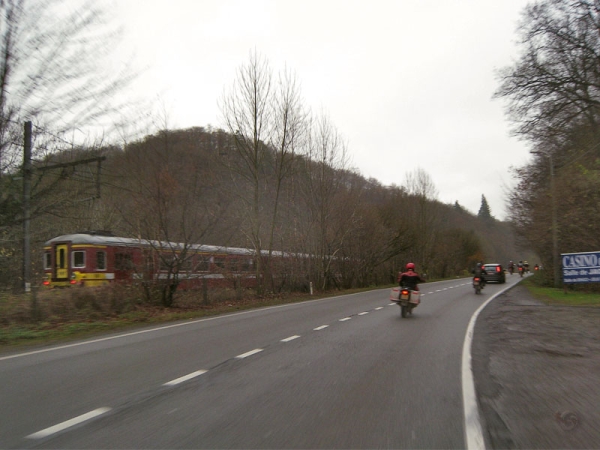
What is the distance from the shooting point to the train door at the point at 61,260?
21.4 meters

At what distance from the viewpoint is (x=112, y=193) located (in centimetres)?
1798

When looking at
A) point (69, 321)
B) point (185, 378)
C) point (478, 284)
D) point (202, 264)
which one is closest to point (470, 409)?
point (185, 378)

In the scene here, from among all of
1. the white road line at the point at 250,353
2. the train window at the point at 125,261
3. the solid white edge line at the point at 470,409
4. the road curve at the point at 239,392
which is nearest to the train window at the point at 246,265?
the train window at the point at 125,261

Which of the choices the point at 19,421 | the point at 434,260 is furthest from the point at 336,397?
the point at 434,260

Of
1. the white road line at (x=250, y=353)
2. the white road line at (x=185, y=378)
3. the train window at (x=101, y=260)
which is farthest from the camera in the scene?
the train window at (x=101, y=260)

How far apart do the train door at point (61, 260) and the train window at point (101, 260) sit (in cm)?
146

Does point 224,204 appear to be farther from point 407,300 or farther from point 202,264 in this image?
point 407,300

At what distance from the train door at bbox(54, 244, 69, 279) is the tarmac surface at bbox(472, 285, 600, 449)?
17555 millimetres

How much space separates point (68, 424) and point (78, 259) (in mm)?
18026

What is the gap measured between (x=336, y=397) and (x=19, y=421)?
132 inches

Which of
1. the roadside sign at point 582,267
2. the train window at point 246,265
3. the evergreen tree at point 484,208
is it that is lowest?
the roadside sign at point 582,267

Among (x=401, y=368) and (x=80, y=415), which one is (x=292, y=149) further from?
(x=80, y=415)

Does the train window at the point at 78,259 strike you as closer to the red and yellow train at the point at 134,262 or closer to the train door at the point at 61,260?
the red and yellow train at the point at 134,262

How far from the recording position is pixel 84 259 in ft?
68.6
